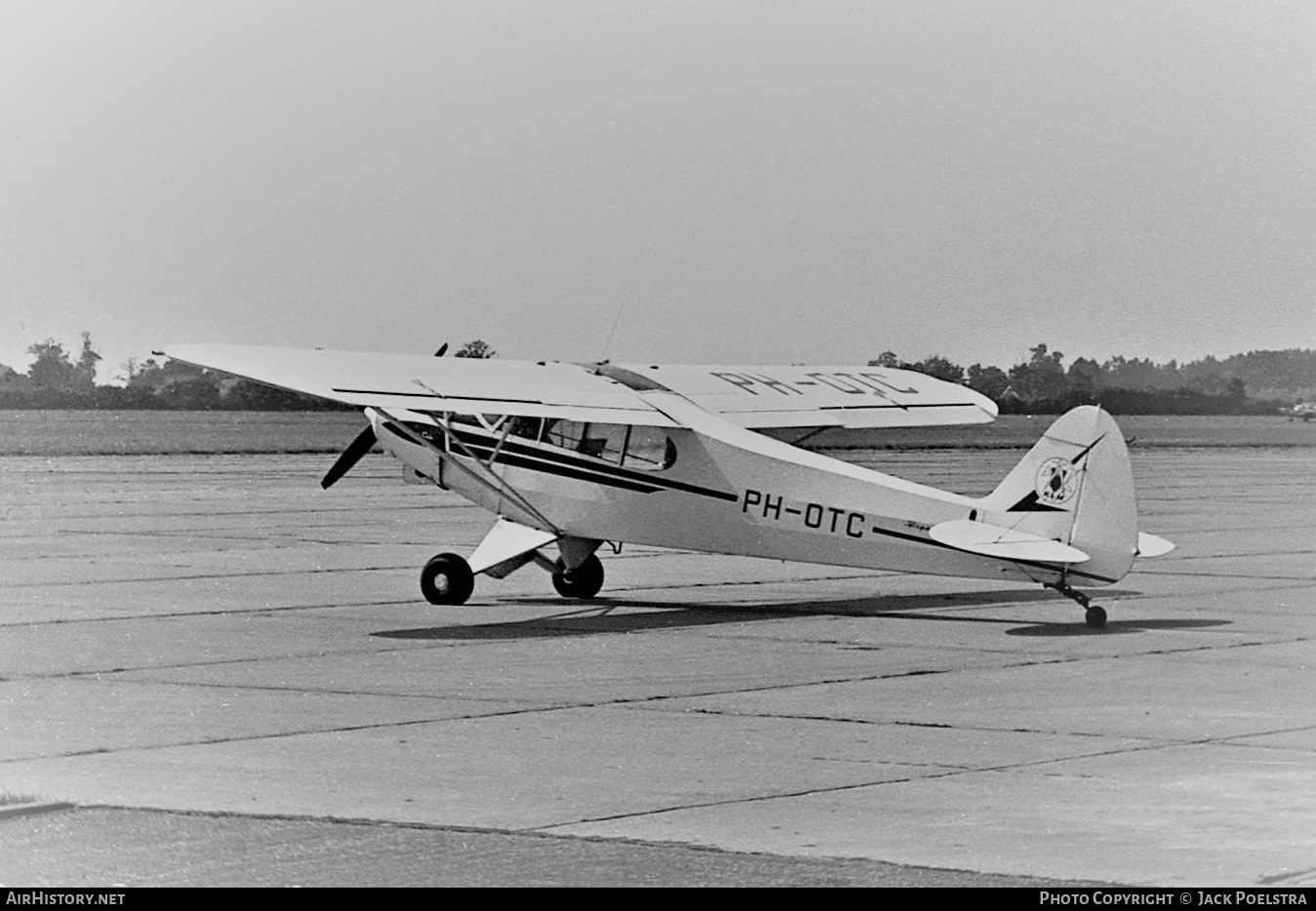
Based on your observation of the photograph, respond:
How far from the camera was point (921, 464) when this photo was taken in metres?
53.9

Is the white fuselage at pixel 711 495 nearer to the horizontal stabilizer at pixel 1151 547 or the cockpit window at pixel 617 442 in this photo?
the cockpit window at pixel 617 442

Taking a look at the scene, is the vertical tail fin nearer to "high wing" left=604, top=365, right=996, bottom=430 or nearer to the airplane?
the airplane

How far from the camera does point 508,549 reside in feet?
63.8

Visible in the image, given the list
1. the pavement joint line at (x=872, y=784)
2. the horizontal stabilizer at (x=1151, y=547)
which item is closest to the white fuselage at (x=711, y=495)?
the horizontal stabilizer at (x=1151, y=547)

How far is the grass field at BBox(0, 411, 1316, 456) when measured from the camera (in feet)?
215

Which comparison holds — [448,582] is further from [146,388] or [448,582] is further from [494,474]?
[146,388]

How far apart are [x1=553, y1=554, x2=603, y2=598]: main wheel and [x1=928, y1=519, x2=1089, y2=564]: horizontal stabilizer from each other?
4512 millimetres

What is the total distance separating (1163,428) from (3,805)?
101044 millimetres

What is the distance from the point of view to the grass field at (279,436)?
65.4 meters

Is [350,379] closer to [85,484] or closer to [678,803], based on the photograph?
[678,803]

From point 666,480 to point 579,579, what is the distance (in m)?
1.89

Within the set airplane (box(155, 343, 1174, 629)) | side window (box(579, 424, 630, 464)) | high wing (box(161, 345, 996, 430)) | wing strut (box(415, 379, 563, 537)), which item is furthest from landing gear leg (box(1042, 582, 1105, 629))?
wing strut (box(415, 379, 563, 537))
